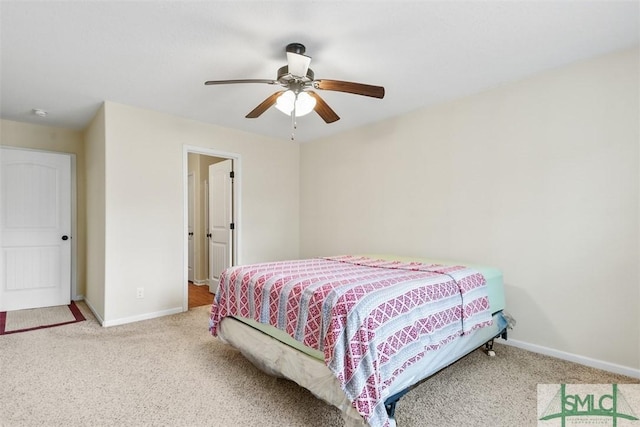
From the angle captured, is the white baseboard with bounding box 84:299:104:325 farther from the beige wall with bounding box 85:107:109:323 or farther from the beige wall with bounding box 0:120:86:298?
the beige wall with bounding box 0:120:86:298

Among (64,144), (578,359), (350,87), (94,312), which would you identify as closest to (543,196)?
(578,359)

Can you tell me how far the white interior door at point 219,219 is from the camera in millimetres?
4258

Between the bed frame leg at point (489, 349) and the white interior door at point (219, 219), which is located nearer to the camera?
the bed frame leg at point (489, 349)

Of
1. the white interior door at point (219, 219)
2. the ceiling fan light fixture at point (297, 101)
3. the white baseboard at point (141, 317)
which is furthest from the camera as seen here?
the white interior door at point (219, 219)

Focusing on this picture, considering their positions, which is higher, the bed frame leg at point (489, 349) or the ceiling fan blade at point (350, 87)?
the ceiling fan blade at point (350, 87)

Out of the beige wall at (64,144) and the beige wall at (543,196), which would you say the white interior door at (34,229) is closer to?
the beige wall at (64,144)

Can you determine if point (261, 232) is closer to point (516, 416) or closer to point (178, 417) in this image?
point (178, 417)

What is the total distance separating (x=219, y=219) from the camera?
450 cm

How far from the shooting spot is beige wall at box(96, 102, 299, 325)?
10.5ft

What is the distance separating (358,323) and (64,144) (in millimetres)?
4536

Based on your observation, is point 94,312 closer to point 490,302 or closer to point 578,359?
point 490,302

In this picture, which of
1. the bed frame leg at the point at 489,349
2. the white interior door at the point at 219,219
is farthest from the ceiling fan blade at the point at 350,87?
the white interior door at the point at 219,219

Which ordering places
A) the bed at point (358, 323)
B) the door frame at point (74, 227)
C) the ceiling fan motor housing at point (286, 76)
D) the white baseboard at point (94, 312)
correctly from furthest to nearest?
the door frame at point (74, 227)
the white baseboard at point (94, 312)
the ceiling fan motor housing at point (286, 76)
the bed at point (358, 323)

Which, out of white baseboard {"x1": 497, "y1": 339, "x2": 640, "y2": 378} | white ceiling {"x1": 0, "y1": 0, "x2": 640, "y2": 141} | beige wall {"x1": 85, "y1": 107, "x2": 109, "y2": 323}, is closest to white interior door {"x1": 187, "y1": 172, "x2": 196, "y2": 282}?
beige wall {"x1": 85, "y1": 107, "x2": 109, "y2": 323}
